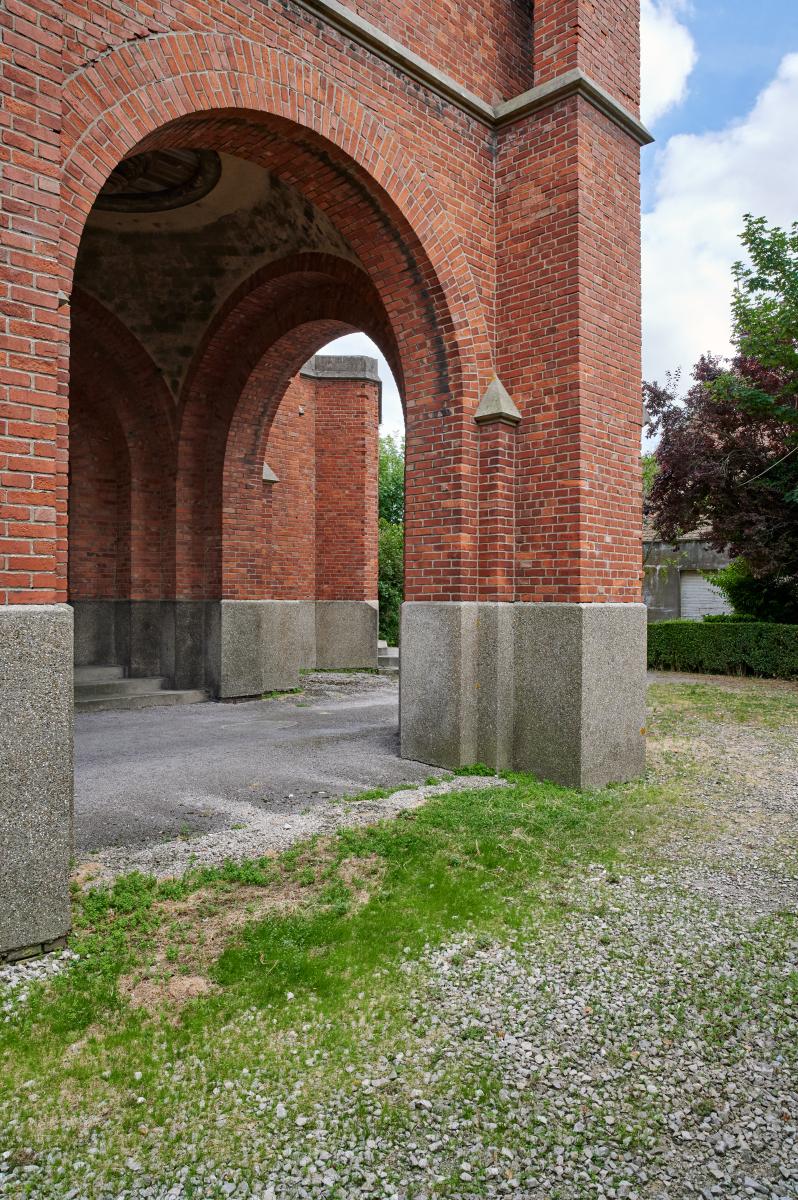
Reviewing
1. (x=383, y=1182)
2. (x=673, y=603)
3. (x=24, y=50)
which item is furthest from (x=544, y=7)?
(x=673, y=603)

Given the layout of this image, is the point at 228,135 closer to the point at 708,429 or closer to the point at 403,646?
the point at 403,646

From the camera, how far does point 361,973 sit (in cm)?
303

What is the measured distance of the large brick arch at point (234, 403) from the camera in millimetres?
9531

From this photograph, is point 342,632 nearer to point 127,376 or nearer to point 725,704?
point 127,376

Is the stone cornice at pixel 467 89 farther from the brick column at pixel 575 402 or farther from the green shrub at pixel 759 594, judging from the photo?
the green shrub at pixel 759 594

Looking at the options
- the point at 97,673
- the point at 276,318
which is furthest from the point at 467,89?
the point at 97,673

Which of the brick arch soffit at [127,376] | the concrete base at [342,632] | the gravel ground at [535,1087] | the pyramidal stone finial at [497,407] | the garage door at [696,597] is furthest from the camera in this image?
the garage door at [696,597]

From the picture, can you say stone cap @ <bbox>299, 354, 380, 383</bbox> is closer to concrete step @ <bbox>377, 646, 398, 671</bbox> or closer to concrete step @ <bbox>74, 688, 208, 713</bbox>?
concrete step @ <bbox>377, 646, 398, 671</bbox>

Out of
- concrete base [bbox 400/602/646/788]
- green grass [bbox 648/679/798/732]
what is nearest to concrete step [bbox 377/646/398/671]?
green grass [bbox 648/679/798/732]

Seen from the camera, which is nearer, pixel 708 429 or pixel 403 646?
pixel 403 646

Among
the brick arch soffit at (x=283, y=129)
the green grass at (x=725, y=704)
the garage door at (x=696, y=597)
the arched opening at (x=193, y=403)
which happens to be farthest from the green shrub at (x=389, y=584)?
the brick arch soffit at (x=283, y=129)

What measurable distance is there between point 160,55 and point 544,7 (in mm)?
3574

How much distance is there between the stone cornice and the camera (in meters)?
5.46

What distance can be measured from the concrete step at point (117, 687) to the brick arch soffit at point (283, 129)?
6118mm
